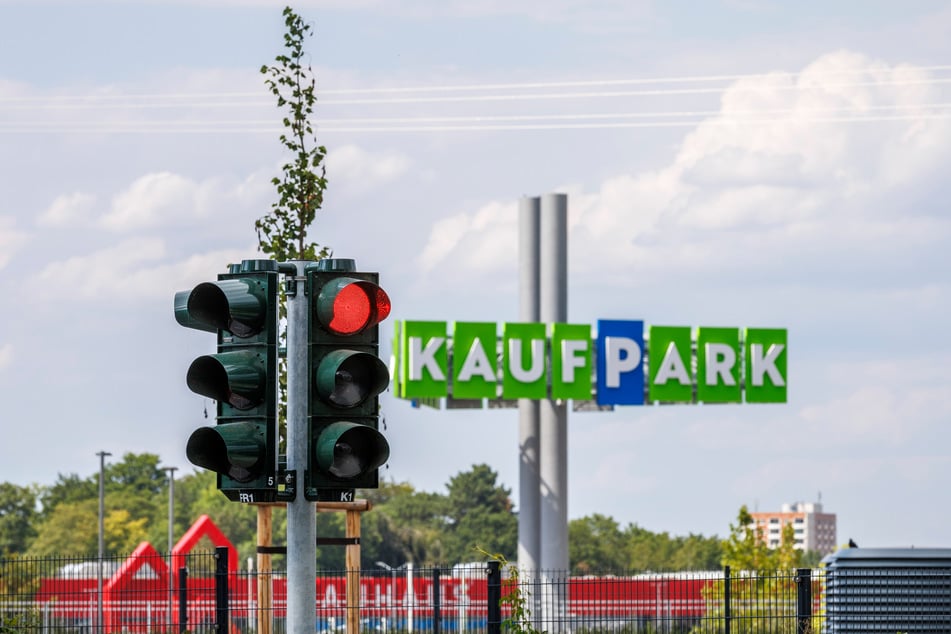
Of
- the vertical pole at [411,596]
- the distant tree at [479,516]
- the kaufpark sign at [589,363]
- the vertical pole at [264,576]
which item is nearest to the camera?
the vertical pole at [264,576]

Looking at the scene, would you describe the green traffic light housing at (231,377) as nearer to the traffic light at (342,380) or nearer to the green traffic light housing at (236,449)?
the green traffic light housing at (236,449)

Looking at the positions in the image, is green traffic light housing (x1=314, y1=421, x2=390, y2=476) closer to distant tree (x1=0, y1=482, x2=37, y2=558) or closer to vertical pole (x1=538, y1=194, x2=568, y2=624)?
vertical pole (x1=538, y1=194, x2=568, y2=624)

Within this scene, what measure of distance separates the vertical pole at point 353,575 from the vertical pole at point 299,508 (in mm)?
9567

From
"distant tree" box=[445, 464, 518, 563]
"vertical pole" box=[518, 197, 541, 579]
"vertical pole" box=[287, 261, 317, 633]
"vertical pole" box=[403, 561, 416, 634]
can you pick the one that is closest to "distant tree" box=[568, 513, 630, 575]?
"distant tree" box=[445, 464, 518, 563]

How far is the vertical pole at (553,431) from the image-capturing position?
4381 cm

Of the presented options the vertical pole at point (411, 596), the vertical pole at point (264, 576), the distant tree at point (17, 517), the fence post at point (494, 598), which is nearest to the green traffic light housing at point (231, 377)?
the fence post at point (494, 598)

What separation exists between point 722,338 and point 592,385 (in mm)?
4092

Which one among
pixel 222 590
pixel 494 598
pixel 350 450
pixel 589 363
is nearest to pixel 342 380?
pixel 350 450

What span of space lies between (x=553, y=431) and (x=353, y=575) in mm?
27168

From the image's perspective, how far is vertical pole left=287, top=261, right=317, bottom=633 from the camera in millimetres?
7211

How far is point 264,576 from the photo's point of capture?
17.1m

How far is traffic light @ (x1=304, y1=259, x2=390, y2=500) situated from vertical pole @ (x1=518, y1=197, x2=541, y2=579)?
Result: 3688 cm

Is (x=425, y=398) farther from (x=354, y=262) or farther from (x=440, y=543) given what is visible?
(x=440, y=543)

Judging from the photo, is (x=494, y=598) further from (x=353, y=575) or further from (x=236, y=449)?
(x=236, y=449)
